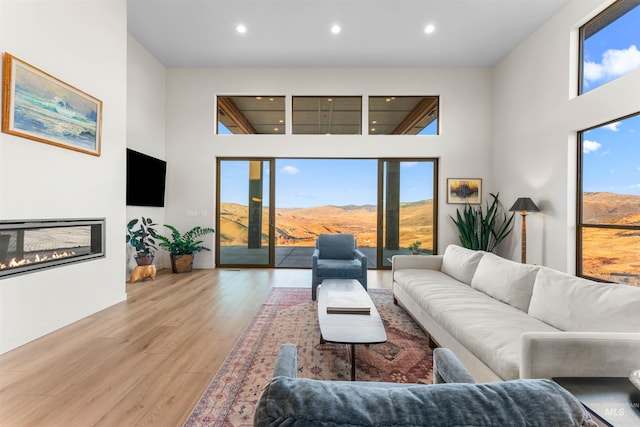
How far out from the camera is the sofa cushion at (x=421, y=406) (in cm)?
51

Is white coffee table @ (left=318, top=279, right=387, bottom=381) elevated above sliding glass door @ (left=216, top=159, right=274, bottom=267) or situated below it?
below

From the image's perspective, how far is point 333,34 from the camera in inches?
187

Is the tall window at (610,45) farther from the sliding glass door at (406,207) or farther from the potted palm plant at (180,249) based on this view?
the potted palm plant at (180,249)

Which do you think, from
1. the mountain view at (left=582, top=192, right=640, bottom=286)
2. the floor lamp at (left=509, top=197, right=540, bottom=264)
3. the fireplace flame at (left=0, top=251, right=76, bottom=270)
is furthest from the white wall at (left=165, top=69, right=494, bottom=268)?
the fireplace flame at (left=0, top=251, right=76, bottom=270)

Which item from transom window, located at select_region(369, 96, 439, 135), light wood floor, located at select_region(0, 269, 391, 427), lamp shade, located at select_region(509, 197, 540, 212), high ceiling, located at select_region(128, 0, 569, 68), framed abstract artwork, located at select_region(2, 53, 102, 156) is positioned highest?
high ceiling, located at select_region(128, 0, 569, 68)

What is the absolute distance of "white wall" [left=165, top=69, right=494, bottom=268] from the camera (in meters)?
5.95

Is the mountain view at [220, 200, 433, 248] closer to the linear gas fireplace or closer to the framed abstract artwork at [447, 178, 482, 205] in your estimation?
the framed abstract artwork at [447, 178, 482, 205]

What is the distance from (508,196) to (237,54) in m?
5.61

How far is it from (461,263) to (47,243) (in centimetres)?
431

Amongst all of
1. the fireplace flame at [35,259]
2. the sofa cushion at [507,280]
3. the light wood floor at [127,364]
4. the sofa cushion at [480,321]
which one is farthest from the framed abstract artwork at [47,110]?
the sofa cushion at [507,280]

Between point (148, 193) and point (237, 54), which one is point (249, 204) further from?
point (237, 54)

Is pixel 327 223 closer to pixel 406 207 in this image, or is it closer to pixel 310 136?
pixel 406 207

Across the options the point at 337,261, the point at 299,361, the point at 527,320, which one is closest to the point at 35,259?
the point at 299,361

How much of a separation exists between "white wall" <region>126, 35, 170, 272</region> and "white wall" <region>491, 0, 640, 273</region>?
21.6 ft
